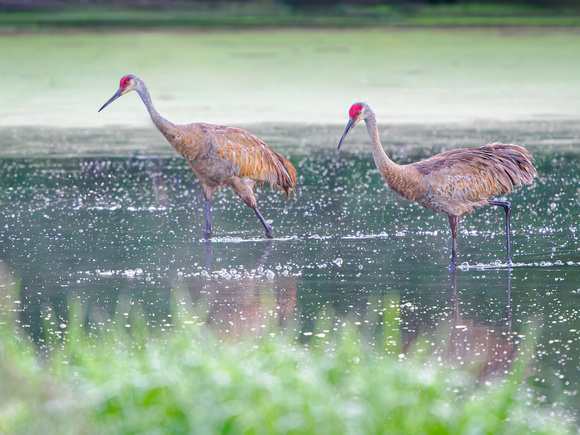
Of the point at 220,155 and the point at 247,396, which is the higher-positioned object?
the point at 220,155

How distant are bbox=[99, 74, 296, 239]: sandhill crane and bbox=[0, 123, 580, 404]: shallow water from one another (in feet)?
0.99

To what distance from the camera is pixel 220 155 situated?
715 centimetres

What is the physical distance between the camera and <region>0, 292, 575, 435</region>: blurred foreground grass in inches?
127

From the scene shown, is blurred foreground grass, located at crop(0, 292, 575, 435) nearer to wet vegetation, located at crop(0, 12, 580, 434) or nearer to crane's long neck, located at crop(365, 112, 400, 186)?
wet vegetation, located at crop(0, 12, 580, 434)

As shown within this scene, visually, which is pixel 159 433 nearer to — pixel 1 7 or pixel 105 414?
pixel 105 414

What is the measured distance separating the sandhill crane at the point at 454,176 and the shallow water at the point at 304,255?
0.34 metres

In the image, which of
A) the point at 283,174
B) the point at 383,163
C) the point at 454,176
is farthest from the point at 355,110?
the point at 283,174

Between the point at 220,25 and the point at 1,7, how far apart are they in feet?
15.3

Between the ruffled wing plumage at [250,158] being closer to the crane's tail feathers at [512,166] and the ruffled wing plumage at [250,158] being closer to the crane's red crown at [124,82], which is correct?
the crane's red crown at [124,82]

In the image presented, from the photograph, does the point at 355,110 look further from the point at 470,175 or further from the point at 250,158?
the point at 250,158

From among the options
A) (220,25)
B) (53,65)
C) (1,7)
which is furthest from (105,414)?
(1,7)

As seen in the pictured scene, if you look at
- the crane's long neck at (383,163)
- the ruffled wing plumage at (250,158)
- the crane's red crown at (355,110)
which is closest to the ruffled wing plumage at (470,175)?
the crane's long neck at (383,163)

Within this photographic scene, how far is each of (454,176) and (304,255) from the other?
107cm

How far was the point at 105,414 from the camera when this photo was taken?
342cm
